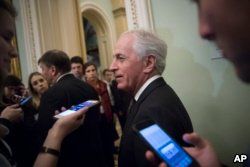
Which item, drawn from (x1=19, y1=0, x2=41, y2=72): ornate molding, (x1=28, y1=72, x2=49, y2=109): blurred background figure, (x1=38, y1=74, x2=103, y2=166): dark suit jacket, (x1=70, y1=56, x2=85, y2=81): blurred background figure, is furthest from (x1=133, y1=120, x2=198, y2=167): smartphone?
(x1=19, y1=0, x2=41, y2=72): ornate molding

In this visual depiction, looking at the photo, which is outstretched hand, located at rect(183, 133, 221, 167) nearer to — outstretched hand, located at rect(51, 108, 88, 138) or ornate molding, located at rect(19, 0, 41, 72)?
outstretched hand, located at rect(51, 108, 88, 138)

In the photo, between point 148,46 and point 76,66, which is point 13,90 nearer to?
point 76,66

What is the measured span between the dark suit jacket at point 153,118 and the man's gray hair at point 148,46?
0.27 metres

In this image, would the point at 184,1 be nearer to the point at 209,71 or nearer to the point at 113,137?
the point at 209,71

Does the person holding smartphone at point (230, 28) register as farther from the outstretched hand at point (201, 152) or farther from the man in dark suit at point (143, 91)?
the man in dark suit at point (143, 91)

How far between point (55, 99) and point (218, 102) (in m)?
1.30

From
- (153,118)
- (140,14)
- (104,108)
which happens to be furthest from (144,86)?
(104,108)

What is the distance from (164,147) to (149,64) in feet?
2.94

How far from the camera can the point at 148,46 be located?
1.80 m

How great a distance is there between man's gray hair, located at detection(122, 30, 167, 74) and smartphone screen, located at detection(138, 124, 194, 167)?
822 mm

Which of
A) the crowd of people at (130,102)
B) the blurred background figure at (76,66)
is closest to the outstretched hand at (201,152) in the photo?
the crowd of people at (130,102)

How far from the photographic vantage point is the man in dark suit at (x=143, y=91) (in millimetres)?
1443

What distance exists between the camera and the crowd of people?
742 millimetres

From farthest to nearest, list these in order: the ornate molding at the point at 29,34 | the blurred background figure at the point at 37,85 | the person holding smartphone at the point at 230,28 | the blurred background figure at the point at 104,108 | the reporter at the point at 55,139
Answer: the ornate molding at the point at 29,34 → the blurred background figure at the point at 104,108 → the blurred background figure at the point at 37,85 → the reporter at the point at 55,139 → the person holding smartphone at the point at 230,28
